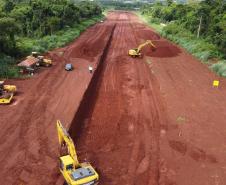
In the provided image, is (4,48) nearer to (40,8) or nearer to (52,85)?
(52,85)

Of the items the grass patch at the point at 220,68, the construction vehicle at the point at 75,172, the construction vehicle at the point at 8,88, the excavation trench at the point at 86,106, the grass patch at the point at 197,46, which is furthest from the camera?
the grass patch at the point at 197,46

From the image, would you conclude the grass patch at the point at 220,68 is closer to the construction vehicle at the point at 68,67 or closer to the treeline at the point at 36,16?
the construction vehicle at the point at 68,67

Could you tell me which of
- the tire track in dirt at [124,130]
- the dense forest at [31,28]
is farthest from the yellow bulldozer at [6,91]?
the tire track in dirt at [124,130]

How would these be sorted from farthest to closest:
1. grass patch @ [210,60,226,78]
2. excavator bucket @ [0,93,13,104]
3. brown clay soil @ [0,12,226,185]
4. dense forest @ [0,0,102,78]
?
grass patch @ [210,60,226,78] < dense forest @ [0,0,102,78] < excavator bucket @ [0,93,13,104] < brown clay soil @ [0,12,226,185]

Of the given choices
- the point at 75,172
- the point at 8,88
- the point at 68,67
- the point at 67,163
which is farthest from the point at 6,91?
the point at 75,172

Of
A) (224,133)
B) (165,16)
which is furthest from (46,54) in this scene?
(165,16)

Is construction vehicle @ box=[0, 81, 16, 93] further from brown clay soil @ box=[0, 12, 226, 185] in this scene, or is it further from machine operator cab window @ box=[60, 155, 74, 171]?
machine operator cab window @ box=[60, 155, 74, 171]

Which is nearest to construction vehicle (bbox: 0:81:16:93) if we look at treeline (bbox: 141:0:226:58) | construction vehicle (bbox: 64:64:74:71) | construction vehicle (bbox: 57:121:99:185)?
construction vehicle (bbox: 64:64:74:71)

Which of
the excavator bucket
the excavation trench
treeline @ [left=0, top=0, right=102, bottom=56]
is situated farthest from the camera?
treeline @ [left=0, top=0, right=102, bottom=56]
